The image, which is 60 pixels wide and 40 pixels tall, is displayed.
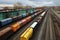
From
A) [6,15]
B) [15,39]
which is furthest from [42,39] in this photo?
[6,15]

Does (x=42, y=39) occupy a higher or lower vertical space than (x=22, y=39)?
lower

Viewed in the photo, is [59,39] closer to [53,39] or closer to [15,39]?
[53,39]

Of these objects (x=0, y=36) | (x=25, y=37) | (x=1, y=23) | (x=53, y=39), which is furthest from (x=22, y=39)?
(x=1, y=23)

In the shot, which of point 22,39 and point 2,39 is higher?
point 22,39

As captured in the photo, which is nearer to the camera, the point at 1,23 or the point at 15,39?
the point at 15,39

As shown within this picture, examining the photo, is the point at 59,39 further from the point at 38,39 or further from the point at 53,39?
the point at 38,39

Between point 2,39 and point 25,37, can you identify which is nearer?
point 25,37

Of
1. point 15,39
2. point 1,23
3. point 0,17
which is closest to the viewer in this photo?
point 15,39

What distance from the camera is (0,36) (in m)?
13.1

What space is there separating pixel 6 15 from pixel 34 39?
19.0 metres

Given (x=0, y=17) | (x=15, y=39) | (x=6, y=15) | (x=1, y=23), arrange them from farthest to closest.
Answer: (x=6, y=15) → (x=0, y=17) → (x=1, y=23) → (x=15, y=39)

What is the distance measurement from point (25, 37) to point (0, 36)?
3.27m

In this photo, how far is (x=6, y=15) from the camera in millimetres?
33469

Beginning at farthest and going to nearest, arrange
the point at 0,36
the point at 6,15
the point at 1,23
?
the point at 6,15, the point at 1,23, the point at 0,36
